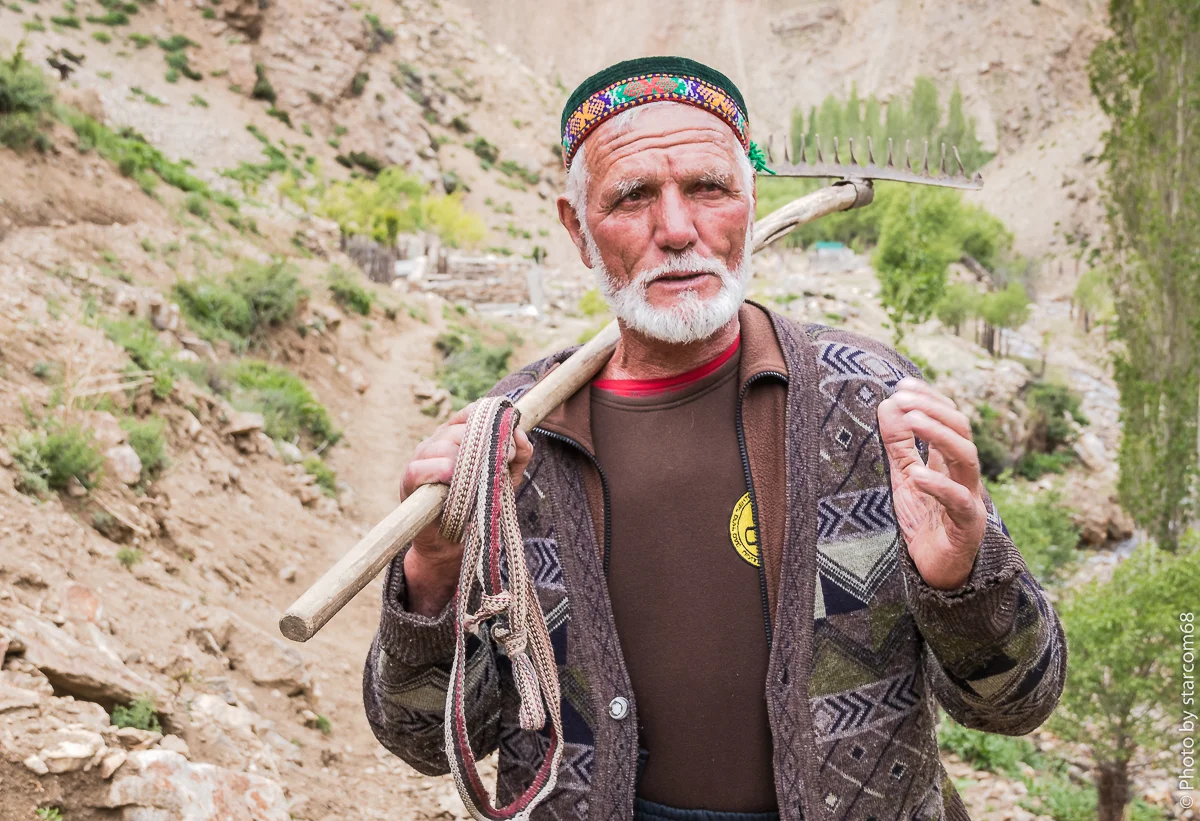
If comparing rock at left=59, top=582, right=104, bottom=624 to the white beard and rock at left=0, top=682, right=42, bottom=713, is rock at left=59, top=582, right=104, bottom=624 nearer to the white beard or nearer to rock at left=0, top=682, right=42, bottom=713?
rock at left=0, top=682, right=42, bottom=713

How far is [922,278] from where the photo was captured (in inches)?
420

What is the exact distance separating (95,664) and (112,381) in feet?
9.95

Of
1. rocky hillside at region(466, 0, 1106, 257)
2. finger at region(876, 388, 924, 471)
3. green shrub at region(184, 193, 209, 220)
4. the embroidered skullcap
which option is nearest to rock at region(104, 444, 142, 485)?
the embroidered skullcap

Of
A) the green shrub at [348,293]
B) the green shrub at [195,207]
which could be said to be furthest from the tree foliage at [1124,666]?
the green shrub at [195,207]

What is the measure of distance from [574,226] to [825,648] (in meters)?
0.93

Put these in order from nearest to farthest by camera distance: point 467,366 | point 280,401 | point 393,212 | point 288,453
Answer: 1. point 288,453
2. point 280,401
3. point 467,366
4. point 393,212

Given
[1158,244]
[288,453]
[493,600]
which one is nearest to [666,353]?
[493,600]

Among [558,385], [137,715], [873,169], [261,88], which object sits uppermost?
[261,88]

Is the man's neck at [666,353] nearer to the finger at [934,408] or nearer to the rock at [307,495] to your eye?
the finger at [934,408]

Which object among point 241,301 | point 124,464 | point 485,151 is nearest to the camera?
point 124,464

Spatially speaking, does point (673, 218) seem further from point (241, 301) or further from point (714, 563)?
point (241, 301)

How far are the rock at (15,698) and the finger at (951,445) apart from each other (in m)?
A: 2.52

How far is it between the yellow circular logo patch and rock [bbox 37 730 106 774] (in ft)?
6.58

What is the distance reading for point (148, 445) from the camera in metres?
5.32
